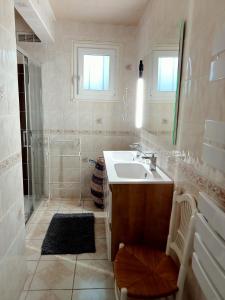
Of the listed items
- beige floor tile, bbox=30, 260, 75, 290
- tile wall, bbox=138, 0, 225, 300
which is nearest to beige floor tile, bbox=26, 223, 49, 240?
beige floor tile, bbox=30, 260, 75, 290

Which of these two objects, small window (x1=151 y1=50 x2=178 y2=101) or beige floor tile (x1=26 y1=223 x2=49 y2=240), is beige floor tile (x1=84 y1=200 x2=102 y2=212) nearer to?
beige floor tile (x1=26 y1=223 x2=49 y2=240)

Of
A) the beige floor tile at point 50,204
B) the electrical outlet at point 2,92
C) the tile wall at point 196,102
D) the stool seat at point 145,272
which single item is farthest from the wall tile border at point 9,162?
the beige floor tile at point 50,204

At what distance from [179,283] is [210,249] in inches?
20.4

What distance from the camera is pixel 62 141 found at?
3361 mm

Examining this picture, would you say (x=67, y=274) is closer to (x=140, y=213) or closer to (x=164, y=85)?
(x=140, y=213)

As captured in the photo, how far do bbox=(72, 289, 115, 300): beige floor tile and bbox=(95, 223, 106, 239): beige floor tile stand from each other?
2.40ft

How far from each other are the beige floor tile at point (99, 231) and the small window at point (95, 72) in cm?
172

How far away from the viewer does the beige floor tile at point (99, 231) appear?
250 cm

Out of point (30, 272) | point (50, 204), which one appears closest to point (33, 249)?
point (30, 272)

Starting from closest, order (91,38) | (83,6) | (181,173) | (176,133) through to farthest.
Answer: (181,173) < (176,133) < (83,6) < (91,38)

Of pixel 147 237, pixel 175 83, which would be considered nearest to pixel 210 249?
pixel 147 237

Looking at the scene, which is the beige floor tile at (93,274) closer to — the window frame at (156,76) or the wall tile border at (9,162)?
the wall tile border at (9,162)

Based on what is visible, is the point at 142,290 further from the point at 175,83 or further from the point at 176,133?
the point at 175,83

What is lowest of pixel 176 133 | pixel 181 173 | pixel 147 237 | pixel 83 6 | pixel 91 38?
pixel 147 237
